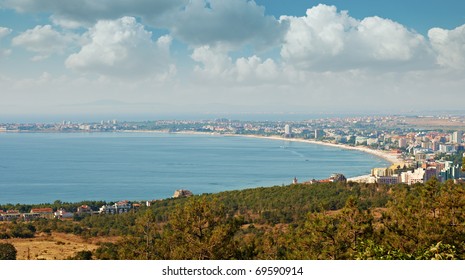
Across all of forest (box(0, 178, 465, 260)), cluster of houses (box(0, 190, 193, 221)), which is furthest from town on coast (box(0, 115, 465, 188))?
forest (box(0, 178, 465, 260))

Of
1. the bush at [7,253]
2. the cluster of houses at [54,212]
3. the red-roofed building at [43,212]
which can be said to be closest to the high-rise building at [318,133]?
the cluster of houses at [54,212]

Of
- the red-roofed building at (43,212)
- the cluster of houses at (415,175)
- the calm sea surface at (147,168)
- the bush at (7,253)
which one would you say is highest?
the bush at (7,253)

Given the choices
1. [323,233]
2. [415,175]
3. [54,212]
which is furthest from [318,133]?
[323,233]

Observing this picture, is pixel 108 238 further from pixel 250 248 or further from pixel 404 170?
pixel 404 170

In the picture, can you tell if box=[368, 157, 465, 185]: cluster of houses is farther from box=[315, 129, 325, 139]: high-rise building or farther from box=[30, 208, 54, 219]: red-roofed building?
box=[315, 129, 325, 139]: high-rise building

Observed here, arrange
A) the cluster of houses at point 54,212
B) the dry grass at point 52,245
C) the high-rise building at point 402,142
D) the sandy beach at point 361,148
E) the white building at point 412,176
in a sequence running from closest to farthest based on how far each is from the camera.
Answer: the dry grass at point 52,245 → the cluster of houses at point 54,212 → the white building at point 412,176 → the sandy beach at point 361,148 → the high-rise building at point 402,142

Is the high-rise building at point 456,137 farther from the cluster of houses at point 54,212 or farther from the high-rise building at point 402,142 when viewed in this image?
the cluster of houses at point 54,212
